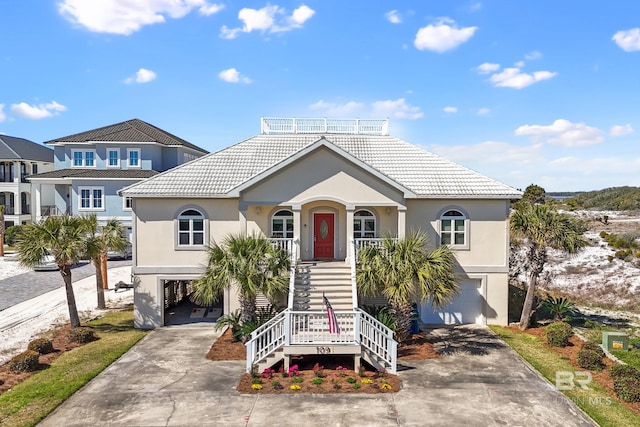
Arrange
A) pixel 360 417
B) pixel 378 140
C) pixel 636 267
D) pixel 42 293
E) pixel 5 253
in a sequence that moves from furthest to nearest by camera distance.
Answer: pixel 5 253 → pixel 636 267 → pixel 42 293 → pixel 378 140 → pixel 360 417

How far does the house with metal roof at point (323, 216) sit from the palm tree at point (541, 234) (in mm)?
952

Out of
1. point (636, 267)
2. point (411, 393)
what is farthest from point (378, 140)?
point (636, 267)

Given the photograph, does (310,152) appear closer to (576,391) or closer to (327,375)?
(327,375)

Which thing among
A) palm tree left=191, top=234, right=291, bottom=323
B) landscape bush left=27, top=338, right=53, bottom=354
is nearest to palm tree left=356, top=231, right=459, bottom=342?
palm tree left=191, top=234, right=291, bottom=323

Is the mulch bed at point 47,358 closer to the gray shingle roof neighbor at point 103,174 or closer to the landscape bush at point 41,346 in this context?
the landscape bush at point 41,346

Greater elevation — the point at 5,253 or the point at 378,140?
the point at 378,140

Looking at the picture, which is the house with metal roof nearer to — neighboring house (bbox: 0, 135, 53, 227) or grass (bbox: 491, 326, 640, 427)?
grass (bbox: 491, 326, 640, 427)

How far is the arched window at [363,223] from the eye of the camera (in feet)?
73.2

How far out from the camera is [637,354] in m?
17.0

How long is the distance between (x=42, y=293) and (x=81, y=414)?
60.3 feet

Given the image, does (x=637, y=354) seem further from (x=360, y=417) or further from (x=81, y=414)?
(x=81, y=414)

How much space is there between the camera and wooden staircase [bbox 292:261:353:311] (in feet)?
58.9

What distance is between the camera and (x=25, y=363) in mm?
15391

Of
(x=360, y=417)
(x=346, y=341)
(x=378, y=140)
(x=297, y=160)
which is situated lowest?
(x=360, y=417)
